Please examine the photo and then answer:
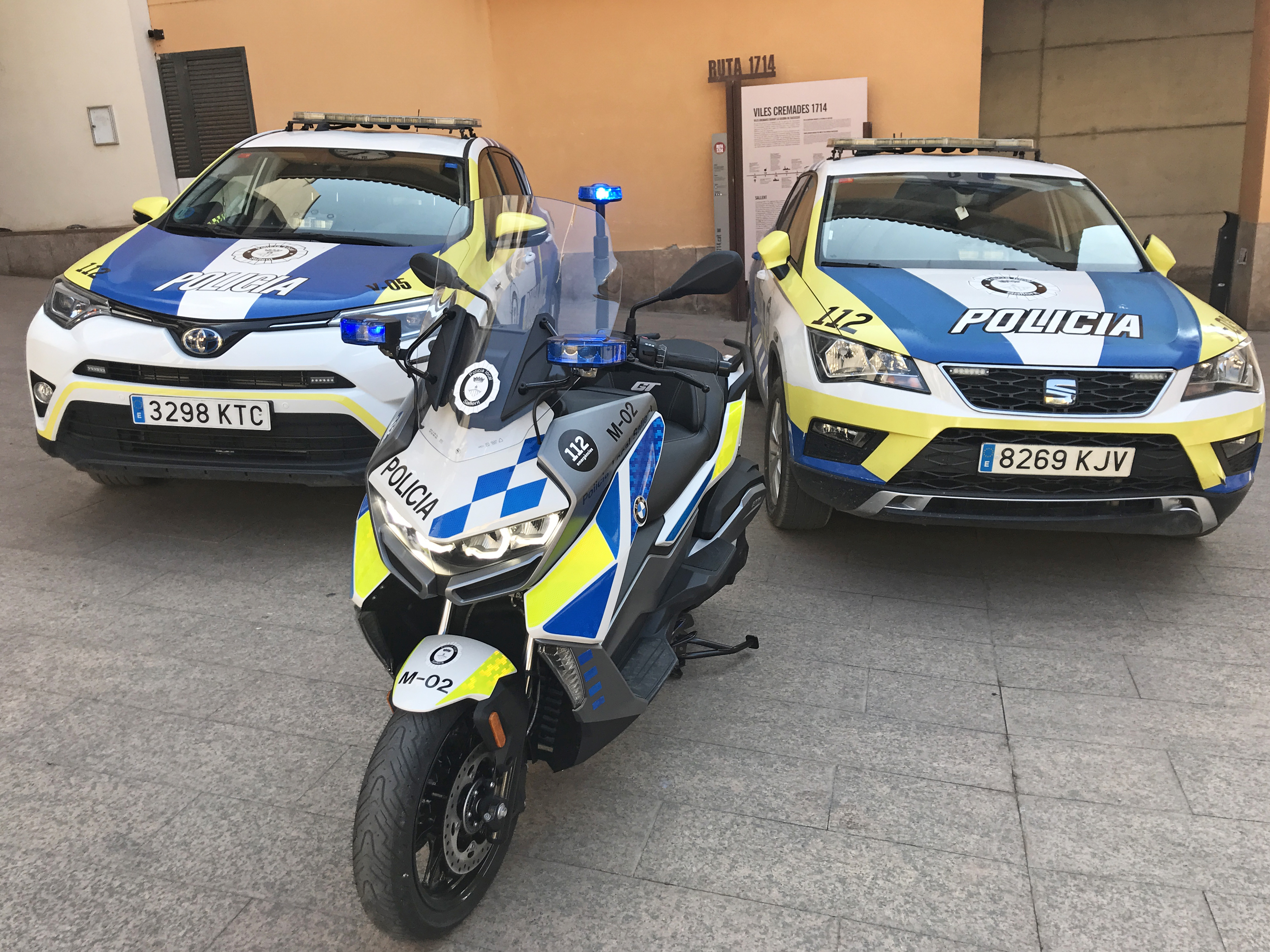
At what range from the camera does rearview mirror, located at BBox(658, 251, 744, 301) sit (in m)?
2.45

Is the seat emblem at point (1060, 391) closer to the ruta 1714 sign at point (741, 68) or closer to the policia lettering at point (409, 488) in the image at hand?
the policia lettering at point (409, 488)

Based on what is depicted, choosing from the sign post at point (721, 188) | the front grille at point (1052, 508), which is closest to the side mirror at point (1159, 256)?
the front grille at point (1052, 508)

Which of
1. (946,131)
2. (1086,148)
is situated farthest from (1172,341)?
(1086,148)

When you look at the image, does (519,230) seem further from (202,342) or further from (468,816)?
(202,342)

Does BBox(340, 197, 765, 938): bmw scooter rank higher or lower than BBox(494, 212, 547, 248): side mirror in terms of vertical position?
lower

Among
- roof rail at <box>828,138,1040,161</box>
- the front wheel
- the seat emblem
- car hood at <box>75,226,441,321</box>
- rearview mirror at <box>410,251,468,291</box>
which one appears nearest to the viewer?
the front wheel

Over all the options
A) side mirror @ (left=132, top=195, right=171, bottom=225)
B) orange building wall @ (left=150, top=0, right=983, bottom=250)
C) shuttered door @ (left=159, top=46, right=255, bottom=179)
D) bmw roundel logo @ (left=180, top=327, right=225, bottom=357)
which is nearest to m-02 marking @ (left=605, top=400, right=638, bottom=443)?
bmw roundel logo @ (left=180, top=327, right=225, bottom=357)

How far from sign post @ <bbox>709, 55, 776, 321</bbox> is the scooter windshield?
699 cm

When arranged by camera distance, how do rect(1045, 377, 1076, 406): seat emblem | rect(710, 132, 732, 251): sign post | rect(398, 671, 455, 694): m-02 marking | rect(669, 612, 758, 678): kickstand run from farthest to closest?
rect(710, 132, 732, 251): sign post → rect(1045, 377, 1076, 406): seat emblem → rect(669, 612, 758, 678): kickstand → rect(398, 671, 455, 694): m-02 marking

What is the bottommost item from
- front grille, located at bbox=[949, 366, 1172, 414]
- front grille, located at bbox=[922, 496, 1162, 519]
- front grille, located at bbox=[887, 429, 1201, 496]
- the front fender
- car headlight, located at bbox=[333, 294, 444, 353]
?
front grille, located at bbox=[922, 496, 1162, 519]

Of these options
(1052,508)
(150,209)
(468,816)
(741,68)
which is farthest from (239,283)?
(741,68)

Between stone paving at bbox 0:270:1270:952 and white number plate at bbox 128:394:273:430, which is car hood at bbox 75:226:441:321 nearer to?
white number plate at bbox 128:394:273:430

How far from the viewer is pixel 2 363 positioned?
7.49 meters

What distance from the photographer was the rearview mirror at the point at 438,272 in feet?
8.56
